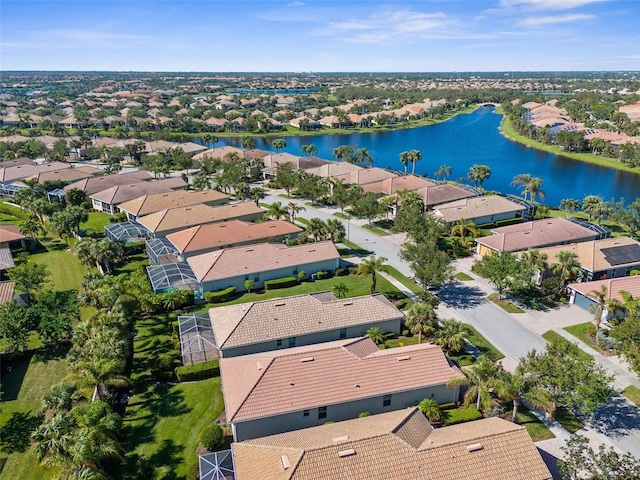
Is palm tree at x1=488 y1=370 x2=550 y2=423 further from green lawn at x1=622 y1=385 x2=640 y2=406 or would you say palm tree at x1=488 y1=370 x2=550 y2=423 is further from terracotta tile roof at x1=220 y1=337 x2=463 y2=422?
green lawn at x1=622 y1=385 x2=640 y2=406

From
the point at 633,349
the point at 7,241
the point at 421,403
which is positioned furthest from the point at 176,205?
the point at 633,349

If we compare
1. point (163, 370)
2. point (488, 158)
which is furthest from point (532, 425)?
point (488, 158)

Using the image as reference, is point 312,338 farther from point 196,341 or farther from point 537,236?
point 537,236

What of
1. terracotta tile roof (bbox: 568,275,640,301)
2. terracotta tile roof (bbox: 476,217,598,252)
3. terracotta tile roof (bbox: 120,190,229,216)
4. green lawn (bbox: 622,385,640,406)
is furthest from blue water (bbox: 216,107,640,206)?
green lawn (bbox: 622,385,640,406)

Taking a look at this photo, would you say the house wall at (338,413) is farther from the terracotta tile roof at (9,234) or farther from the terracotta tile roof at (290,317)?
the terracotta tile roof at (9,234)

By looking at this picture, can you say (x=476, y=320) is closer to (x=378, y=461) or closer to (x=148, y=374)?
(x=378, y=461)

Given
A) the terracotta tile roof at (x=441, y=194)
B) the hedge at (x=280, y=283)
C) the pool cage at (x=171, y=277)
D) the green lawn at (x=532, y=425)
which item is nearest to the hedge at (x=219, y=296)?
the pool cage at (x=171, y=277)
